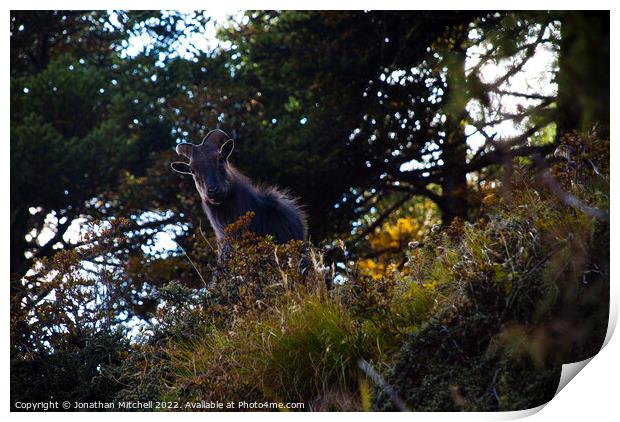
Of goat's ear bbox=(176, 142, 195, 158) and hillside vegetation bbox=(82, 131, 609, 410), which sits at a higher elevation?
goat's ear bbox=(176, 142, 195, 158)

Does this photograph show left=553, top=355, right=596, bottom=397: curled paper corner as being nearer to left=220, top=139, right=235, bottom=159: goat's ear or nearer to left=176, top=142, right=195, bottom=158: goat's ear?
left=220, top=139, right=235, bottom=159: goat's ear

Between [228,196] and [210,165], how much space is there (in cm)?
36

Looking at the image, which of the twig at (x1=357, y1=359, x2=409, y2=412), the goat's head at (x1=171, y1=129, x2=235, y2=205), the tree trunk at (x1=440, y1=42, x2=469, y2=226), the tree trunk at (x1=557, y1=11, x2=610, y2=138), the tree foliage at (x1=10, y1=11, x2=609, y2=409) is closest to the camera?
the tree trunk at (x1=557, y1=11, x2=610, y2=138)

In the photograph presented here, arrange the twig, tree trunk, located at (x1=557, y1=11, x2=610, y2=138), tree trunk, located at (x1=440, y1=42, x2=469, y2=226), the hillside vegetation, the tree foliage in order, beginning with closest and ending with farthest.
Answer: tree trunk, located at (x1=557, y1=11, x2=610, y2=138)
the hillside vegetation
the twig
the tree foliage
tree trunk, located at (x1=440, y1=42, x2=469, y2=226)

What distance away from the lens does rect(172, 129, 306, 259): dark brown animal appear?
802cm

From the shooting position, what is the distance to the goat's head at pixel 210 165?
8000 mm

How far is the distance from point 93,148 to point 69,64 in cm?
103

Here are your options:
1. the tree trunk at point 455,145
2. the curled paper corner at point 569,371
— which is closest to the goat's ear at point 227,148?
the tree trunk at point 455,145

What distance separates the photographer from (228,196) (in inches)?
322

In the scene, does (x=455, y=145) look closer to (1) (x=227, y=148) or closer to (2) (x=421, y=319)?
(1) (x=227, y=148)

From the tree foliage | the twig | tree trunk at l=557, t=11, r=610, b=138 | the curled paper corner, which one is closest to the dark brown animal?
the tree foliage

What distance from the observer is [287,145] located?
355 inches

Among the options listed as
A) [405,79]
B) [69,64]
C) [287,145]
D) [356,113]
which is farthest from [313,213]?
[69,64]

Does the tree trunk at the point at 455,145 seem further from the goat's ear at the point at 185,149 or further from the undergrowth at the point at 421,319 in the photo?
the goat's ear at the point at 185,149
